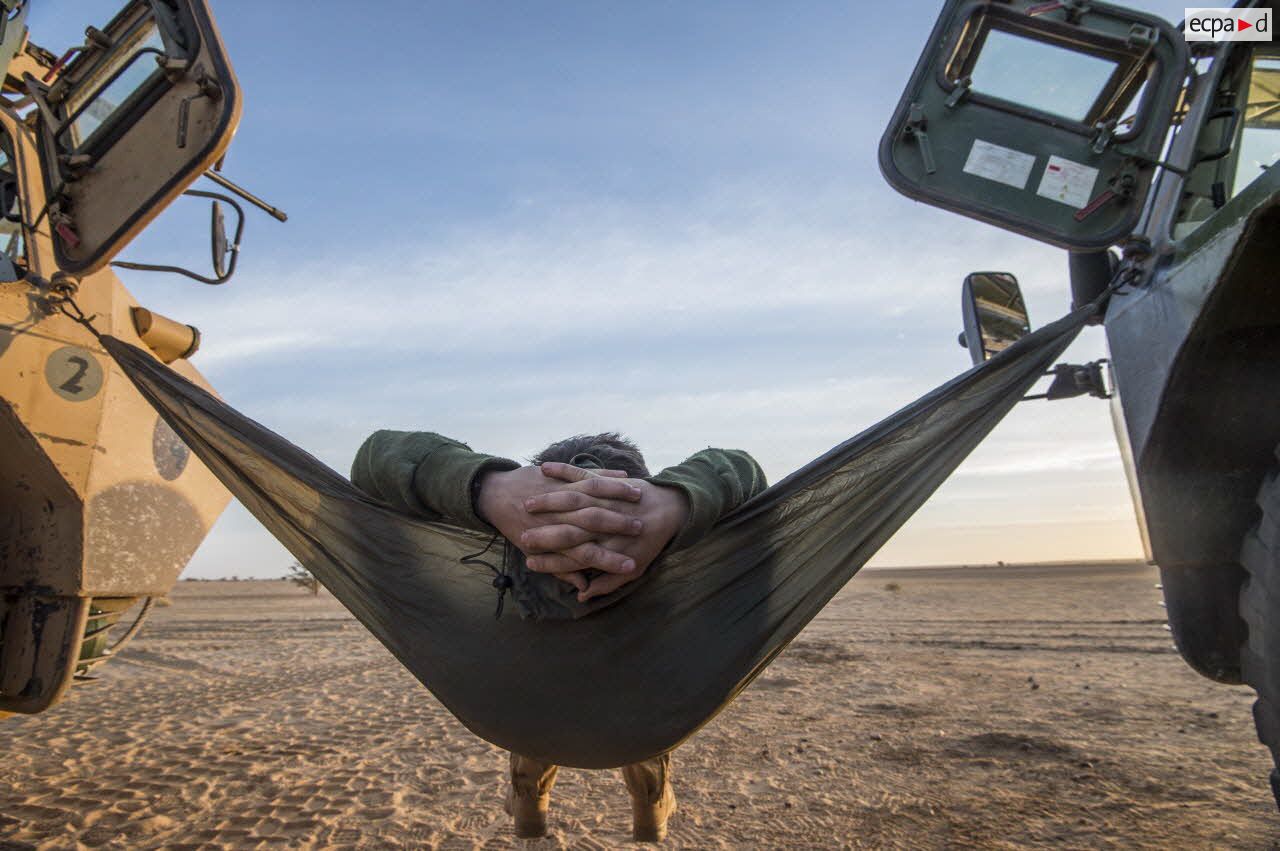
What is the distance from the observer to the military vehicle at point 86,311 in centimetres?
236

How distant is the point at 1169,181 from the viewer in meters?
2.11

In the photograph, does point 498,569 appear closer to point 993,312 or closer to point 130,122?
point 993,312

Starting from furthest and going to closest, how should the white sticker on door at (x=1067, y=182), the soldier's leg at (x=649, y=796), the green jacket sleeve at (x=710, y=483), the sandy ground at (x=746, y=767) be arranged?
A: the sandy ground at (x=746, y=767) → the soldier's leg at (x=649, y=796) → the white sticker on door at (x=1067, y=182) → the green jacket sleeve at (x=710, y=483)

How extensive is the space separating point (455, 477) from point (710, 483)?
566mm

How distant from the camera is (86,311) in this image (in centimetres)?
270

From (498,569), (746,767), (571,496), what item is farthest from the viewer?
(746,767)

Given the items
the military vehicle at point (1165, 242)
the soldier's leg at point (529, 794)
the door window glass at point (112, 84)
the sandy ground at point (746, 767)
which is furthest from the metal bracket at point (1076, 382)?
the door window glass at point (112, 84)

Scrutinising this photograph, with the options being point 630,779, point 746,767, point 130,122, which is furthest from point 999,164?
point 746,767

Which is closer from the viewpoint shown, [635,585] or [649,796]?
[635,585]

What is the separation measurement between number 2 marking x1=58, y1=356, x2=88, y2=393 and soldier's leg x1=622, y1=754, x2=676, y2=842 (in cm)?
238

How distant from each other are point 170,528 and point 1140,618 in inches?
549

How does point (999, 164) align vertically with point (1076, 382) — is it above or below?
above

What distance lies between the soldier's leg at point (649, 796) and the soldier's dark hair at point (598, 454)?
3.89 feet

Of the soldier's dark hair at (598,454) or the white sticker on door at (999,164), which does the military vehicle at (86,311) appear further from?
the white sticker on door at (999,164)
